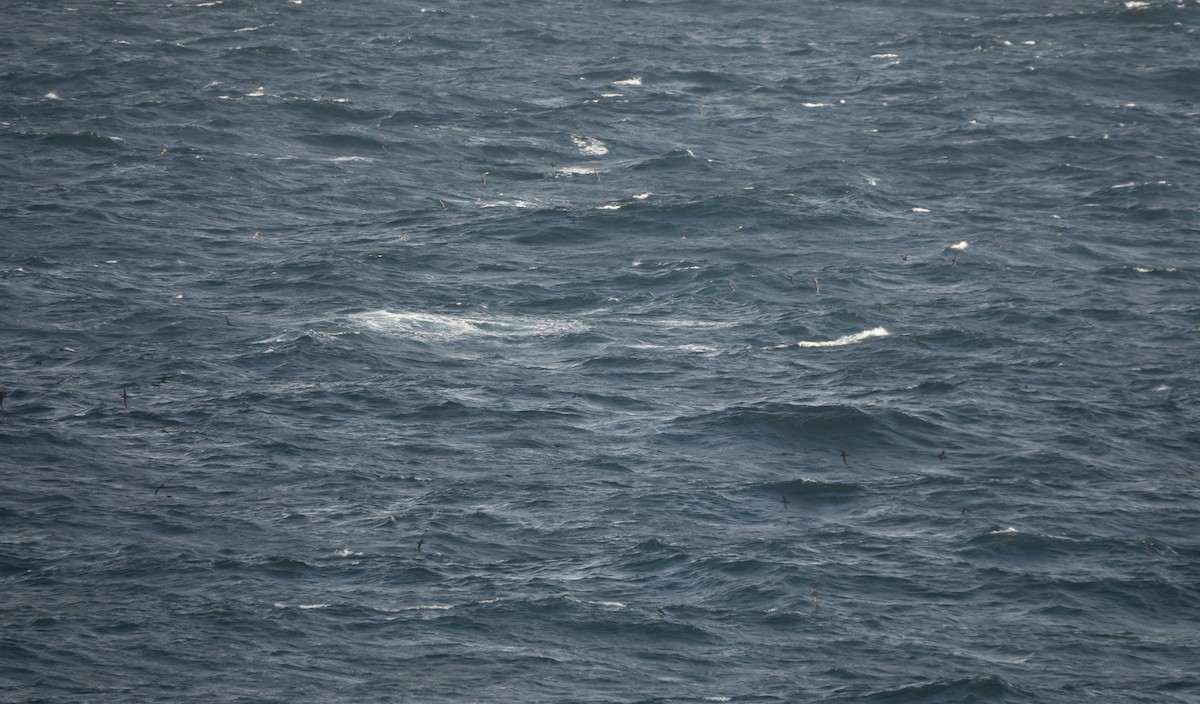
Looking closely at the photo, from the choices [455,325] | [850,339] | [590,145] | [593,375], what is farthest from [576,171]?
[593,375]

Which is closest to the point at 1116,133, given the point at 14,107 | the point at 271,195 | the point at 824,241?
the point at 824,241

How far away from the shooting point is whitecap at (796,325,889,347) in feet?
221

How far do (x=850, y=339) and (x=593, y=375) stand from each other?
12.3 meters

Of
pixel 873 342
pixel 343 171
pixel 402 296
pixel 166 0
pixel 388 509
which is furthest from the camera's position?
pixel 166 0

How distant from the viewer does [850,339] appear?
6775 centimetres

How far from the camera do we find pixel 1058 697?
42938 millimetres

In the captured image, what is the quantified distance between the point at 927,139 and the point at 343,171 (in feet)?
122

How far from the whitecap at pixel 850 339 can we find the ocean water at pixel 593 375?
0.30 metres

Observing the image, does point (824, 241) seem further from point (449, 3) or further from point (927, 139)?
point (449, 3)

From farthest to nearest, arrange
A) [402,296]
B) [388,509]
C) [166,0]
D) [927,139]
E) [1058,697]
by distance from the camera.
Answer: [166,0] < [927,139] < [402,296] < [388,509] < [1058,697]

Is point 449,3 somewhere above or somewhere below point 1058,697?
above

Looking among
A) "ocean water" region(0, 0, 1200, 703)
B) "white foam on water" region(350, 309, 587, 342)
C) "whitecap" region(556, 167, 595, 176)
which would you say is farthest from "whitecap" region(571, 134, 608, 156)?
"white foam on water" region(350, 309, 587, 342)

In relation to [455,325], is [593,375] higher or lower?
lower

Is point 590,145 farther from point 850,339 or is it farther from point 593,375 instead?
point 593,375
